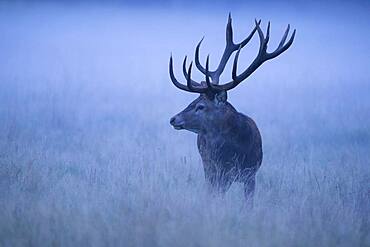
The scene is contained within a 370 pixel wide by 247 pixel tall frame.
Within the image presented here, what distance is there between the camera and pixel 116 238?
4.70m

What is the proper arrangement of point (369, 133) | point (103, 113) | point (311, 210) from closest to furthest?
point (311, 210), point (369, 133), point (103, 113)

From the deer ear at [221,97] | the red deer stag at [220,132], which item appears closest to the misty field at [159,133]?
the red deer stag at [220,132]

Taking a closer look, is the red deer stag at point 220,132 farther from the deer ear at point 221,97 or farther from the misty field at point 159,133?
the misty field at point 159,133

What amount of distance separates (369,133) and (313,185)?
132 inches

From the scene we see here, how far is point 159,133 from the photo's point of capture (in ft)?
31.0

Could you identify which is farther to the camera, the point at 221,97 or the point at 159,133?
the point at 159,133

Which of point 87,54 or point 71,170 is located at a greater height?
point 87,54

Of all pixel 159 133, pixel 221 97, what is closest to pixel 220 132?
pixel 221 97

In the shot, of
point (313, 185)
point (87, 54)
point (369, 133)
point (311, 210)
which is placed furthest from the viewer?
point (87, 54)

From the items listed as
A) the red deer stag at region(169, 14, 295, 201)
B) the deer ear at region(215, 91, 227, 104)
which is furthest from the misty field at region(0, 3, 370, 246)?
the deer ear at region(215, 91, 227, 104)

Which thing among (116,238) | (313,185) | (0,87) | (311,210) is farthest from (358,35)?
(116,238)

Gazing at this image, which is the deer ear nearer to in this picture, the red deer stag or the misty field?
the red deer stag

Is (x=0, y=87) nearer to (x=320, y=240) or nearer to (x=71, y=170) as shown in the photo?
(x=71, y=170)

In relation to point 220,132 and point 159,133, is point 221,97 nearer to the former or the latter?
point 220,132
